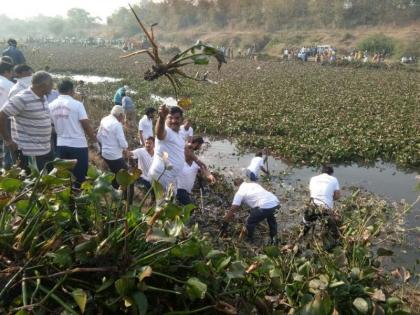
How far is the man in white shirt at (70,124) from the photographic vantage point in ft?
15.0

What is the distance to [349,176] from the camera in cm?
831

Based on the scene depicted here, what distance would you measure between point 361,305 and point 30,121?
3737 mm

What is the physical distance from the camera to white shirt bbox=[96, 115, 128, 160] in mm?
5254

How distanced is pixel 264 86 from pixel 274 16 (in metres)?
43.3

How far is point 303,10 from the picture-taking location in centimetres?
5656

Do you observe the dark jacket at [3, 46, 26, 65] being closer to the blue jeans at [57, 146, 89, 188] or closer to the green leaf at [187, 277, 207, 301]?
the blue jeans at [57, 146, 89, 188]

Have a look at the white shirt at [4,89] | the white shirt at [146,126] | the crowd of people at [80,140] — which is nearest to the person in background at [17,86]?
the crowd of people at [80,140]

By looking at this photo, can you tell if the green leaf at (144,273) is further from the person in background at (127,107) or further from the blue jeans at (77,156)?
the person in background at (127,107)

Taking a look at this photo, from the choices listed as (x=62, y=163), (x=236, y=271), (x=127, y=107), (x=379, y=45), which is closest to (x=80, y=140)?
(x=62, y=163)

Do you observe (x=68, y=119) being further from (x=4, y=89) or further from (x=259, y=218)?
(x=259, y=218)

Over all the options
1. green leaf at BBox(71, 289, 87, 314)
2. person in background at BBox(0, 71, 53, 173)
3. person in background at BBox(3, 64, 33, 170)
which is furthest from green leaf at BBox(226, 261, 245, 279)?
person in background at BBox(3, 64, 33, 170)

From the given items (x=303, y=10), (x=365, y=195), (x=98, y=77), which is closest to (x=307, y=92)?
(x=365, y=195)

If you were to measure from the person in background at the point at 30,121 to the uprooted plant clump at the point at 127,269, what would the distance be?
2345 millimetres

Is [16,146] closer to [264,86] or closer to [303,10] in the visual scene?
[264,86]
